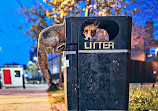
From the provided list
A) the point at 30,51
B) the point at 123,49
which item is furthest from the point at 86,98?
the point at 30,51

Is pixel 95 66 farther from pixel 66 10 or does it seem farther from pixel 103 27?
pixel 66 10

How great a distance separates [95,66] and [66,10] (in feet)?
11.0

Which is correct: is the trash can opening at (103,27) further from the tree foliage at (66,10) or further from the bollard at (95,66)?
the tree foliage at (66,10)

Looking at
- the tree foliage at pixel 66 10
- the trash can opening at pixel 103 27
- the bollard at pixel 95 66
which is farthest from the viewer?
the tree foliage at pixel 66 10

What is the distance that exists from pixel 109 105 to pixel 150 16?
605 centimetres

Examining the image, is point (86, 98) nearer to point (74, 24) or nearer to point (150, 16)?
point (74, 24)

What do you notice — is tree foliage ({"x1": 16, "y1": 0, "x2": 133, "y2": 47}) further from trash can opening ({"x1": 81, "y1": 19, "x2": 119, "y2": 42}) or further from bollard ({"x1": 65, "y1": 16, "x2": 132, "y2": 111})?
bollard ({"x1": 65, "y1": 16, "x2": 132, "y2": 111})

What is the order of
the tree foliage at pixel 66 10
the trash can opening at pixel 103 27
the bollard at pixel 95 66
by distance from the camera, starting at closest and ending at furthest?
the bollard at pixel 95 66 < the trash can opening at pixel 103 27 < the tree foliage at pixel 66 10

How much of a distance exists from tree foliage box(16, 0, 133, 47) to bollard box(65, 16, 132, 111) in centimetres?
260

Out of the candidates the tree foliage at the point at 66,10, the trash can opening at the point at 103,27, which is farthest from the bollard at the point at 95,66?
the tree foliage at the point at 66,10

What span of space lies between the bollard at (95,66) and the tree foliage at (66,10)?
260 cm

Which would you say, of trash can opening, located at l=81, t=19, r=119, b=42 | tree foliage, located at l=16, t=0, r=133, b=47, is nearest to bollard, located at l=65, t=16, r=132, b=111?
trash can opening, located at l=81, t=19, r=119, b=42

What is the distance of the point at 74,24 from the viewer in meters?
1.59

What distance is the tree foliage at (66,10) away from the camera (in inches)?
155
